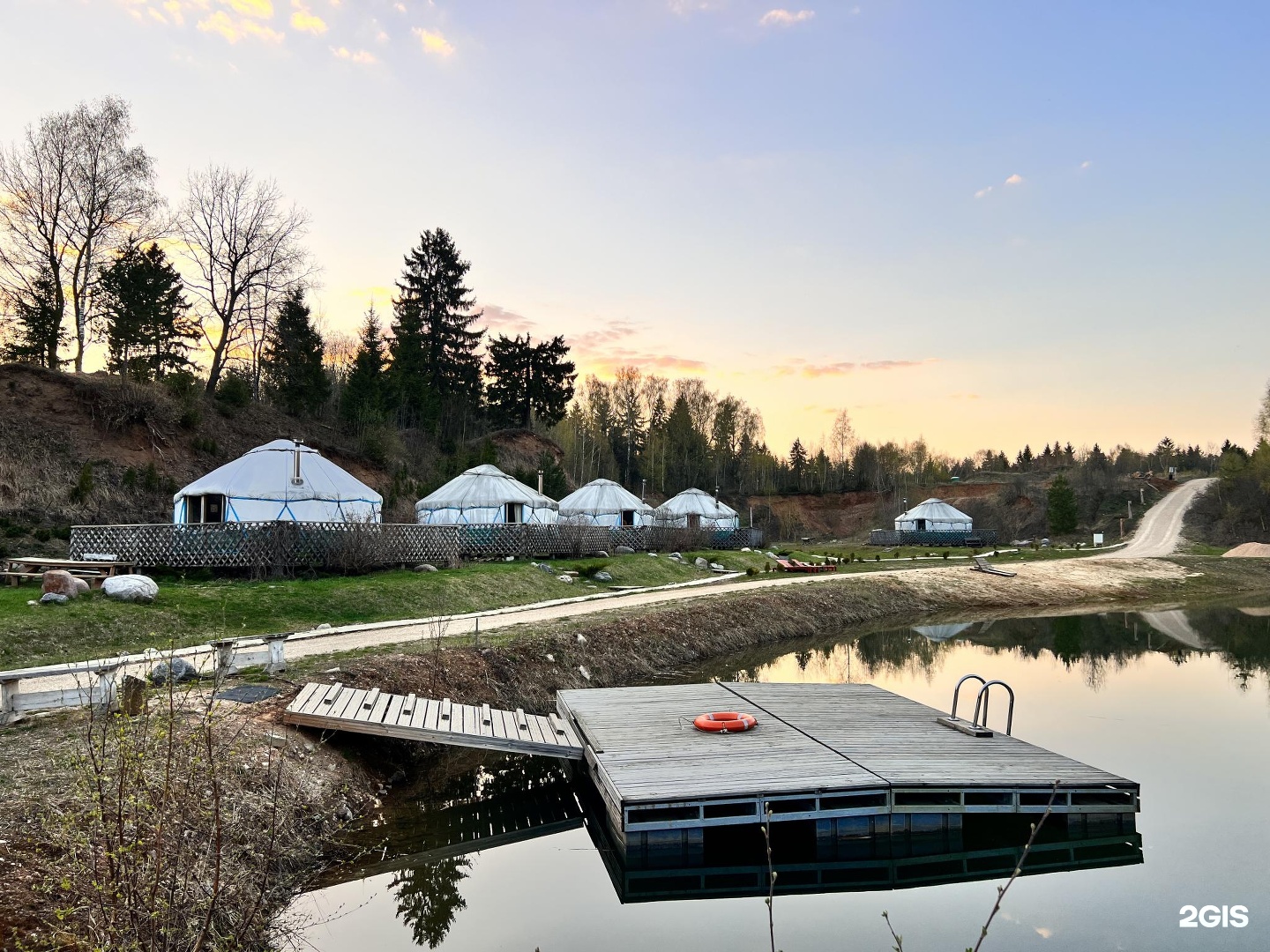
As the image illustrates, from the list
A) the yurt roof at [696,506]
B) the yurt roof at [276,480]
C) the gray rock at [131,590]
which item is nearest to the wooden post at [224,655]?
the gray rock at [131,590]

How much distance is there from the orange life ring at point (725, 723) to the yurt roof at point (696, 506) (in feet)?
125

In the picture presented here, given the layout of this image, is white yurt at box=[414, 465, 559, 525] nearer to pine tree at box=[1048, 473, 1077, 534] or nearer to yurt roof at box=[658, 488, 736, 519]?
yurt roof at box=[658, 488, 736, 519]

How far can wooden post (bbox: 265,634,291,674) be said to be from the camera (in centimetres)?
1057

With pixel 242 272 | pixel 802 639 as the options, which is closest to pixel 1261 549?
pixel 802 639

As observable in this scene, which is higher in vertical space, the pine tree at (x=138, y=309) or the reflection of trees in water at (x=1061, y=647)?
the pine tree at (x=138, y=309)

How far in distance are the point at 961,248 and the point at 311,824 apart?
Result: 23499 mm

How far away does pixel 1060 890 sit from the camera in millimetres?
6922

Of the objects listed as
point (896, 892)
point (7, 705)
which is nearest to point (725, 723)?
point (896, 892)

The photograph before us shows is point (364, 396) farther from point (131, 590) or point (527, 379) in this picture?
point (131, 590)

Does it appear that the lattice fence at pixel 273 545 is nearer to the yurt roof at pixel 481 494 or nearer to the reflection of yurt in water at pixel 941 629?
the yurt roof at pixel 481 494

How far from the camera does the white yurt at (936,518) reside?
58531mm

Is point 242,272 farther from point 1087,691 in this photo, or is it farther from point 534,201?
point 1087,691

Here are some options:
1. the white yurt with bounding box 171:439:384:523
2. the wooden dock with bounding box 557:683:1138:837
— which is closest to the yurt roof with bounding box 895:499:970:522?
the white yurt with bounding box 171:439:384:523

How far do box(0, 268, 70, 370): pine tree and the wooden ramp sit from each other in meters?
32.1
